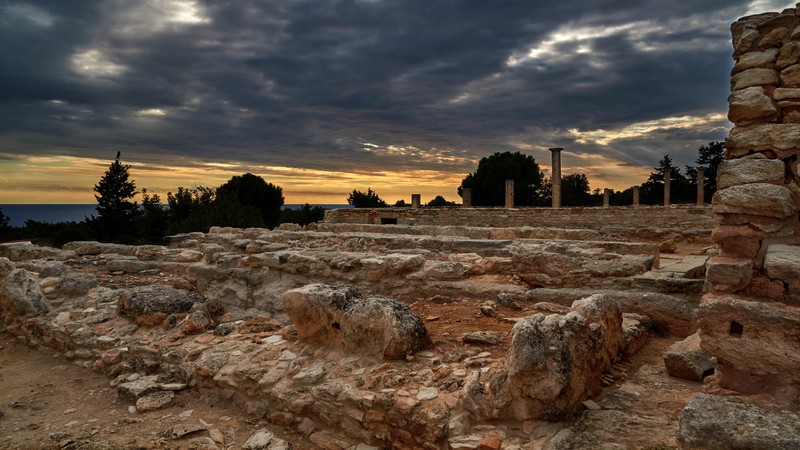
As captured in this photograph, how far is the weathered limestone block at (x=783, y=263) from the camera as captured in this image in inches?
95.9

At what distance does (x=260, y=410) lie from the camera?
3525 millimetres

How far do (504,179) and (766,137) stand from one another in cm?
3418

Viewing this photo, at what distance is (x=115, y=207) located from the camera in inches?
1112

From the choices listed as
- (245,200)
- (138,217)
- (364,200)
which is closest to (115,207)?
(138,217)

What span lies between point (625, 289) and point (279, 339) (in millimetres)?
3354

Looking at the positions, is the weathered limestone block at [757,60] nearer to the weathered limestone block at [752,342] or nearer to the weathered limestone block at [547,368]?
the weathered limestone block at [752,342]

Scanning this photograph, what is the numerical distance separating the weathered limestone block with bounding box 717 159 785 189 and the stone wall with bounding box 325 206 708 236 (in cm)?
1133

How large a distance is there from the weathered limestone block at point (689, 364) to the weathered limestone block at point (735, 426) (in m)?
0.83

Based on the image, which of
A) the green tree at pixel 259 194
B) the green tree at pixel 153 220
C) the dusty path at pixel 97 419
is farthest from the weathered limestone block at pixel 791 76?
the green tree at pixel 259 194

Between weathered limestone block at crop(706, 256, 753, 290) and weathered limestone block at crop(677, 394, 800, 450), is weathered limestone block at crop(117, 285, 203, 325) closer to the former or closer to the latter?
weathered limestone block at crop(677, 394, 800, 450)

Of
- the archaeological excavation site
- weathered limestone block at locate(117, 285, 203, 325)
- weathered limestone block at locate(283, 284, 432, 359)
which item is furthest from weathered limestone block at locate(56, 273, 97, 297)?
weathered limestone block at locate(283, 284, 432, 359)

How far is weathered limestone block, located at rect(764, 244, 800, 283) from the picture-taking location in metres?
2.44

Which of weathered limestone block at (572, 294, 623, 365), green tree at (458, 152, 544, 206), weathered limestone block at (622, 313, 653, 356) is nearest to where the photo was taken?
weathered limestone block at (572, 294, 623, 365)

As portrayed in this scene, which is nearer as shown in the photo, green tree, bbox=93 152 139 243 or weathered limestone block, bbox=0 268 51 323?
weathered limestone block, bbox=0 268 51 323
